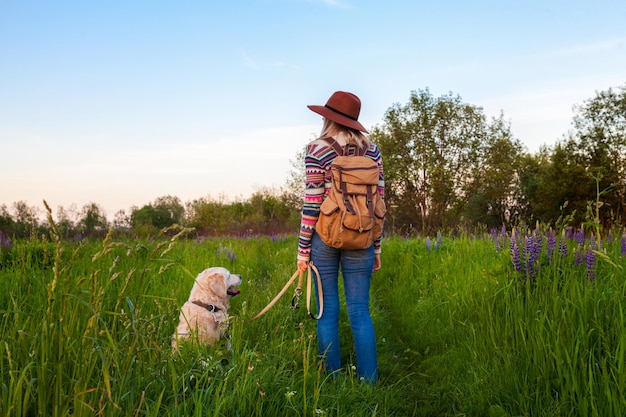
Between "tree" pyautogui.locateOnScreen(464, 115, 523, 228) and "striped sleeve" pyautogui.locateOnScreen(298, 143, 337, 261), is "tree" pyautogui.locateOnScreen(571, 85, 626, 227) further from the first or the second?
"striped sleeve" pyautogui.locateOnScreen(298, 143, 337, 261)

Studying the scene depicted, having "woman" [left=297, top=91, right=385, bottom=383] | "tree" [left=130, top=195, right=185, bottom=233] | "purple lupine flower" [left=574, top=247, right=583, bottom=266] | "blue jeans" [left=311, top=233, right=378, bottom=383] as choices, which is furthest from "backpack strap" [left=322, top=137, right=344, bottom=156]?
"tree" [left=130, top=195, right=185, bottom=233]

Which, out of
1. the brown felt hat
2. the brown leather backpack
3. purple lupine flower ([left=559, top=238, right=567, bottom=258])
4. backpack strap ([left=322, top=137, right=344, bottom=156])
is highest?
the brown felt hat

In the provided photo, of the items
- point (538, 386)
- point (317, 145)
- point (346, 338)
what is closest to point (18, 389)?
point (317, 145)

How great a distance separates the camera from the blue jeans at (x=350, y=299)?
Result: 4590 mm

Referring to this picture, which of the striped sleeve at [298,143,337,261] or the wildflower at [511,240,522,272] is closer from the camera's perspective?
the striped sleeve at [298,143,337,261]

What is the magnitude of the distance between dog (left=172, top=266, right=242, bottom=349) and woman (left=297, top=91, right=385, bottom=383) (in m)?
0.95

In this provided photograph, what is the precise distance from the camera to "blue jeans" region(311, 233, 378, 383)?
4590 millimetres

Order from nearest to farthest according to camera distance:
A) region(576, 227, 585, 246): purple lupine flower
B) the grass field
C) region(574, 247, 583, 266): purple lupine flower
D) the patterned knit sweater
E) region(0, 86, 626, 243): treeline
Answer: the grass field < the patterned knit sweater < region(574, 247, 583, 266): purple lupine flower < region(576, 227, 585, 246): purple lupine flower < region(0, 86, 626, 243): treeline

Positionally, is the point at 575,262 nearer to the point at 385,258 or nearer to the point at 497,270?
the point at 497,270

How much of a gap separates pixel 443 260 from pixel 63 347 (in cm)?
689

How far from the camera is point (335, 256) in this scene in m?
4.61

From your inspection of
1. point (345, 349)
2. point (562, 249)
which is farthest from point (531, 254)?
point (345, 349)

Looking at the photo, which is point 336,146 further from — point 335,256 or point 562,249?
point 562,249

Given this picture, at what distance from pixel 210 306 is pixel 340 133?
2125 mm
